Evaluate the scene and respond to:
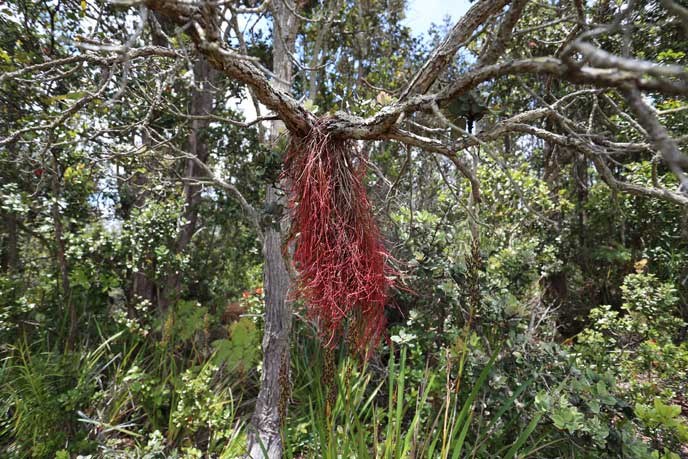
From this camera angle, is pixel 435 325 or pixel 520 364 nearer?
pixel 520 364

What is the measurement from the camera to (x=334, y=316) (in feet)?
3.78

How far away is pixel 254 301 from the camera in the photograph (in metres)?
3.11

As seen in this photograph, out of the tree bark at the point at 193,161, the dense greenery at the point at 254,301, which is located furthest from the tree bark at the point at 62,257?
the tree bark at the point at 193,161

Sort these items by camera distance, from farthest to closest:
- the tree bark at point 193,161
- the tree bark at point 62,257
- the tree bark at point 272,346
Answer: the tree bark at point 193,161, the tree bark at point 62,257, the tree bark at point 272,346

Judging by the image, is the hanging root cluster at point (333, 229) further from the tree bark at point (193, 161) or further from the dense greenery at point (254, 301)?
the tree bark at point (193, 161)

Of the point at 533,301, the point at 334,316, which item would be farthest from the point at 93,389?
the point at 533,301

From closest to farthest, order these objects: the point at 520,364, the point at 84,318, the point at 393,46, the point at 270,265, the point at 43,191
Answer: the point at 520,364, the point at 270,265, the point at 43,191, the point at 84,318, the point at 393,46

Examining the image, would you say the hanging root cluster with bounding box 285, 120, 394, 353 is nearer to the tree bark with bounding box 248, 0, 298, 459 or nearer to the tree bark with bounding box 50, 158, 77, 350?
the tree bark with bounding box 248, 0, 298, 459

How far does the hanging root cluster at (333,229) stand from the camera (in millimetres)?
1153

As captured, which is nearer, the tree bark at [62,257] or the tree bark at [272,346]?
the tree bark at [272,346]

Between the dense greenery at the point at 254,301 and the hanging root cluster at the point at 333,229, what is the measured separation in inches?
6.9

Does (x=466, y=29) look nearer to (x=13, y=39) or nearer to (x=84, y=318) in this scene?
(x=13, y=39)

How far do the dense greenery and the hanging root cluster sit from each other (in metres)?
0.18

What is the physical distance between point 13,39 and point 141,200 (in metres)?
1.55
